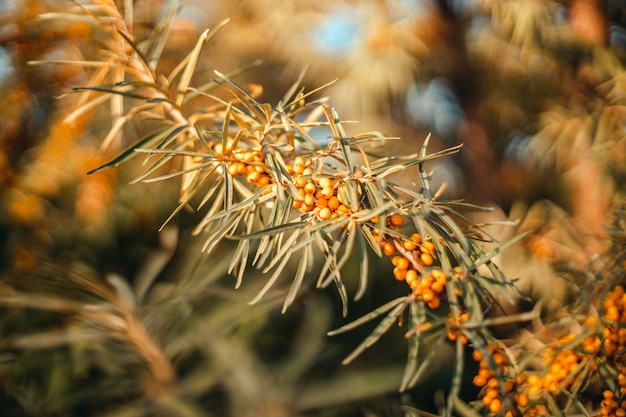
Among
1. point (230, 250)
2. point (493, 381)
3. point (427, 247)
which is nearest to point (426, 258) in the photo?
point (427, 247)

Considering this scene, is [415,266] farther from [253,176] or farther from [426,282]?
[253,176]

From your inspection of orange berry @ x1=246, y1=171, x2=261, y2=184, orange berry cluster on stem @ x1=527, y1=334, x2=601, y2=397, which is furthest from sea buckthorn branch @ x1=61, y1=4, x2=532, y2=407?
orange berry cluster on stem @ x1=527, y1=334, x2=601, y2=397

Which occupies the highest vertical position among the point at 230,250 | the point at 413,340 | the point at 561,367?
the point at 413,340

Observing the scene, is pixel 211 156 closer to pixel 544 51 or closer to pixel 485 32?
pixel 544 51

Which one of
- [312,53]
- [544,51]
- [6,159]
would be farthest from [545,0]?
[6,159]

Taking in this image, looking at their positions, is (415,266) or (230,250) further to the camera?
(230,250)

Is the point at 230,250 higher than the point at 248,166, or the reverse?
the point at 248,166

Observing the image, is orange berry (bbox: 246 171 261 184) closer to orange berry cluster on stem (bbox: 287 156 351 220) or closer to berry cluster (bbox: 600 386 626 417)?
orange berry cluster on stem (bbox: 287 156 351 220)

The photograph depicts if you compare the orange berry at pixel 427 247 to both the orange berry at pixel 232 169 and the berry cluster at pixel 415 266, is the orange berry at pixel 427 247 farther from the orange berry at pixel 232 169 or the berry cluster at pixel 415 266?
the orange berry at pixel 232 169

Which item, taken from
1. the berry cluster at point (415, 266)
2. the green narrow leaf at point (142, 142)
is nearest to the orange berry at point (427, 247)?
the berry cluster at point (415, 266)

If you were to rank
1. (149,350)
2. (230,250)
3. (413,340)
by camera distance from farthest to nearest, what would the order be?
(230,250), (149,350), (413,340)
